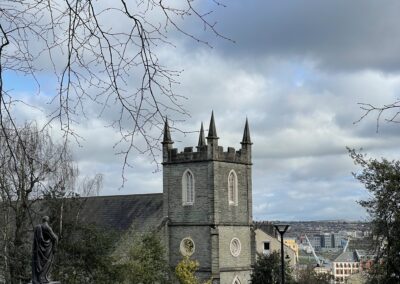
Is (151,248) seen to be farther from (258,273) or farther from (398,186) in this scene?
(398,186)

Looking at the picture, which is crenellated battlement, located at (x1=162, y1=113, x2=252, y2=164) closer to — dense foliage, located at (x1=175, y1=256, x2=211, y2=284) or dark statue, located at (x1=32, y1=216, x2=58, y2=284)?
dense foliage, located at (x1=175, y1=256, x2=211, y2=284)

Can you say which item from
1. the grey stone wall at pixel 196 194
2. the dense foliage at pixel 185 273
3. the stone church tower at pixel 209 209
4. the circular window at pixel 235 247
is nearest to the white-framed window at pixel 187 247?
the stone church tower at pixel 209 209

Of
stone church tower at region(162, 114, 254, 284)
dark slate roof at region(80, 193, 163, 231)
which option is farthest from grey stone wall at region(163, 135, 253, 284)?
dark slate roof at region(80, 193, 163, 231)

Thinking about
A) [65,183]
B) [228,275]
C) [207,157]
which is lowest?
[228,275]

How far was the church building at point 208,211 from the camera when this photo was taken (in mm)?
48656

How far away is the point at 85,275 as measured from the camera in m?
33.4

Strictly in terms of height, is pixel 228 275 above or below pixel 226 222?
below

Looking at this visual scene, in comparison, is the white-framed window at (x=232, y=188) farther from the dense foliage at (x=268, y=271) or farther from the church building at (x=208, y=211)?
the dense foliage at (x=268, y=271)

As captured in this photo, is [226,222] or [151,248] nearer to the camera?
[151,248]

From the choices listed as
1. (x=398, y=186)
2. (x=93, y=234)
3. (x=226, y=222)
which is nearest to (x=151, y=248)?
(x=93, y=234)

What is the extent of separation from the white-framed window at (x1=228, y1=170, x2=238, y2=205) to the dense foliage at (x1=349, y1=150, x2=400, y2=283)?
103 ft

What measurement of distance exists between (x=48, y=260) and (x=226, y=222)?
125ft

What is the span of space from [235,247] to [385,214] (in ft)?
111

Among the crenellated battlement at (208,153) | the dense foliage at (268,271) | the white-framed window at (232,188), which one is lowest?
the dense foliage at (268,271)
